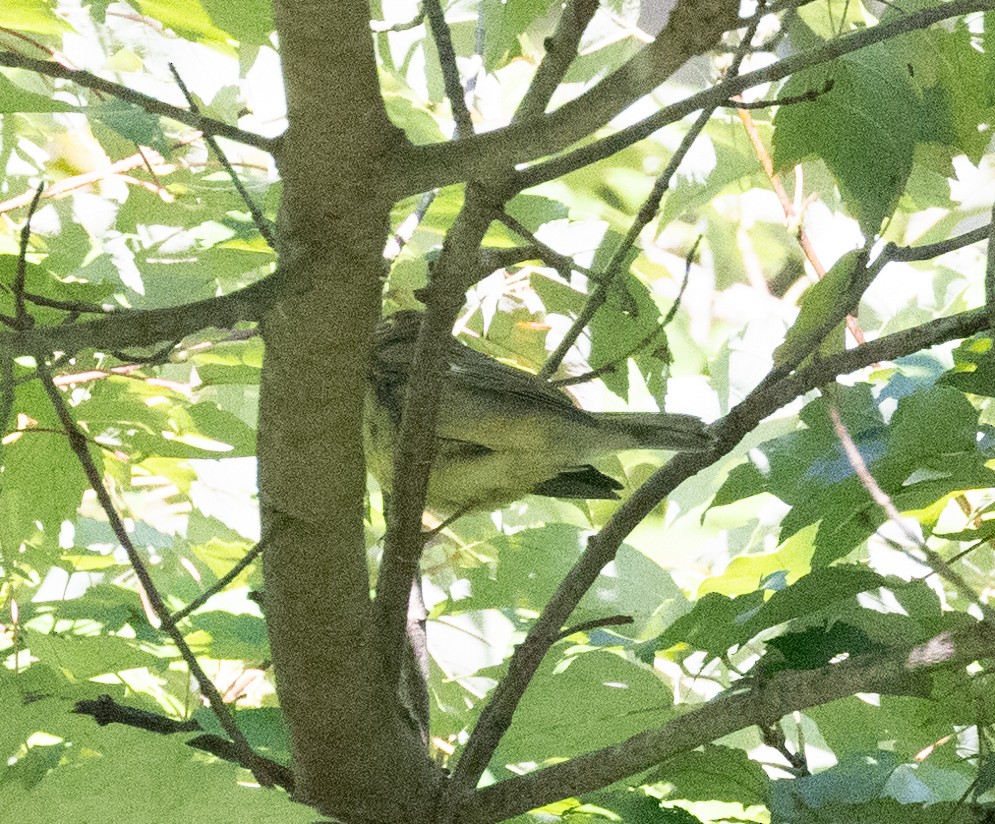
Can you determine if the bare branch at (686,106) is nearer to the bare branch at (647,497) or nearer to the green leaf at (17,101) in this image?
the bare branch at (647,497)

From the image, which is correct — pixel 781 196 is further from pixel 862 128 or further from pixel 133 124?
pixel 133 124

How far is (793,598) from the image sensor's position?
1.26 metres

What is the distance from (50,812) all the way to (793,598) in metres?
0.77

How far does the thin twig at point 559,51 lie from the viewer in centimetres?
119

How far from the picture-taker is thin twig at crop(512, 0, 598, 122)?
3.91 feet

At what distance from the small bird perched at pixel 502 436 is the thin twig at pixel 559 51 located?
920 mm

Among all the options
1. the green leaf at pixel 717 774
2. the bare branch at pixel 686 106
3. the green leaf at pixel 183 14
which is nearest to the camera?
the bare branch at pixel 686 106

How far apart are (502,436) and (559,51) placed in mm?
1179

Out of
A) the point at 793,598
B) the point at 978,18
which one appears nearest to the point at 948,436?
the point at 793,598

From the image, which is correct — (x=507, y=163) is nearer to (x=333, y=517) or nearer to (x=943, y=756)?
(x=333, y=517)

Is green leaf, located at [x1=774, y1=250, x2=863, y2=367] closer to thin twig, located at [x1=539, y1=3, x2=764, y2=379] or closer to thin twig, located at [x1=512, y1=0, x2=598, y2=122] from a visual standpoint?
thin twig, located at [x1=539, y1=3, x2=764, y2=379]

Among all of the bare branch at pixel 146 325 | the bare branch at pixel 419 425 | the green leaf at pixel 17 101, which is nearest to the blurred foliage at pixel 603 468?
the green leaf at pixel 17 101

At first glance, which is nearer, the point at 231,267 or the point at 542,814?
the point at 542,814

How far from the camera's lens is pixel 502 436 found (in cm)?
235
